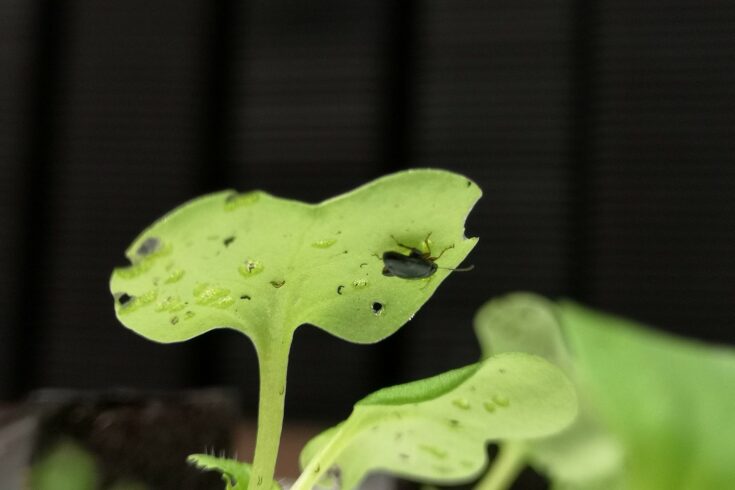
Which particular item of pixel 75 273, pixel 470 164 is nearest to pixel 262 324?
pixel 470 164

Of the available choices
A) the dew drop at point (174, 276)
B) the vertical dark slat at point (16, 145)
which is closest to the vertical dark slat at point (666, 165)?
the vertical dark slat at point (16, 145)

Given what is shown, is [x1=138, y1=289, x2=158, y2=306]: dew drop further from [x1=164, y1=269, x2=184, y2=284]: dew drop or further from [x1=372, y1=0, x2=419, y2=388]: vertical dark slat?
[x1=372, y1=0, x2=419, y2=388]: vertical dark slat

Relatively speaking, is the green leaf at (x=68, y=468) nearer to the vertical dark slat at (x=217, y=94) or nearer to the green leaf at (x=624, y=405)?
the green leaf at (x=624, y=405)

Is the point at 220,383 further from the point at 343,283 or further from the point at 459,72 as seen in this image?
the point at 343,283

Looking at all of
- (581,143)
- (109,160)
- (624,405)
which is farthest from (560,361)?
(109,160)

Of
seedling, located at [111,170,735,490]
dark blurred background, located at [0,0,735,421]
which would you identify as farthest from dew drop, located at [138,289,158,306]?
dark blurred background, located at [0,0,735,421]

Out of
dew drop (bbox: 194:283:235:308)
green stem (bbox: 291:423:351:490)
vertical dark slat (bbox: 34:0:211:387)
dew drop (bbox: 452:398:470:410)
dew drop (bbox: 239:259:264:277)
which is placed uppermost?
dew drop (bbox: 239:259:264:277)
